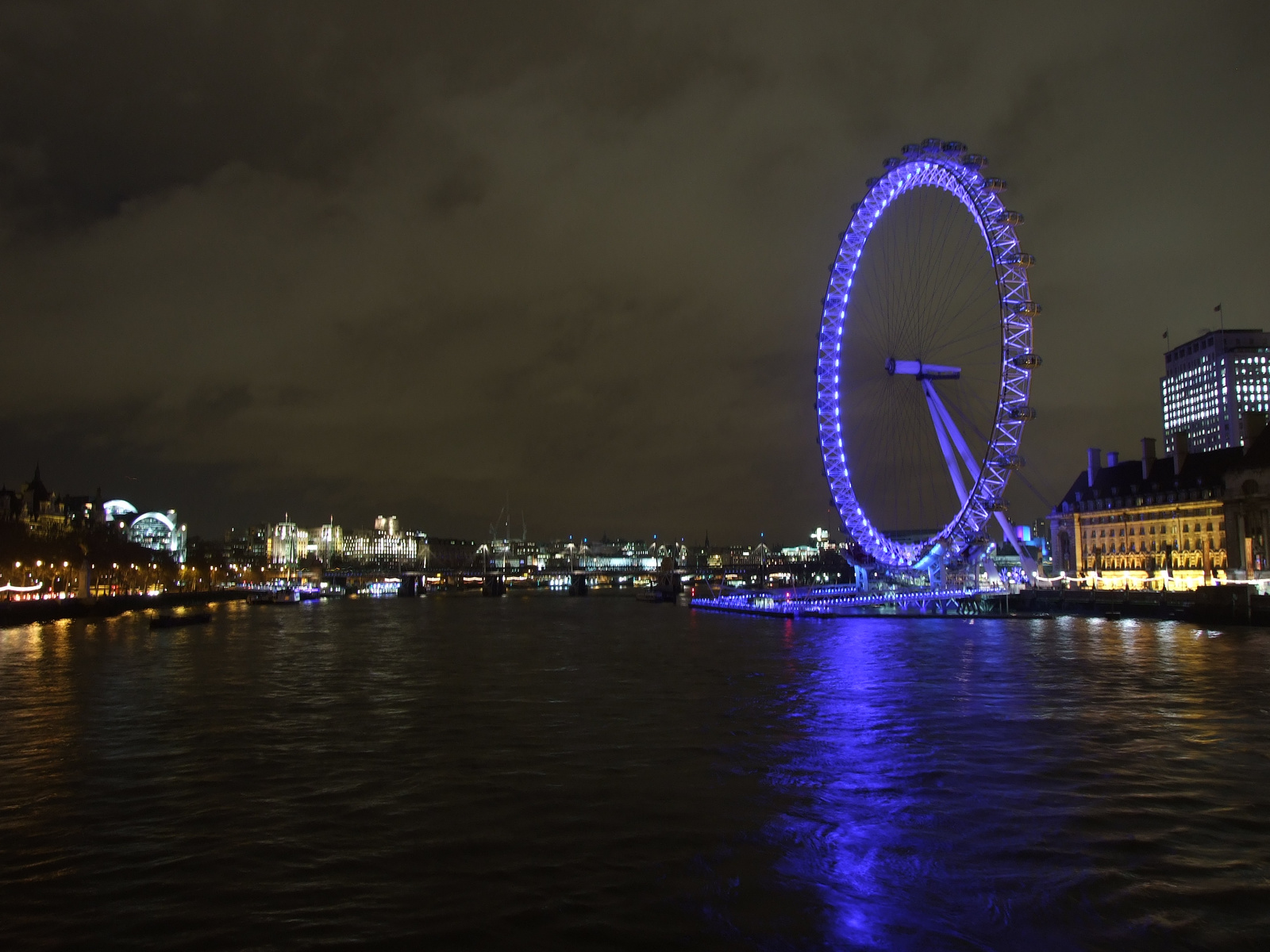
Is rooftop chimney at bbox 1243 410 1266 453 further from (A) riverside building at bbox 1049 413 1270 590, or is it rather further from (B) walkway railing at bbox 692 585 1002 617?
(B) walkway railing at bbox 692 585 1002 617

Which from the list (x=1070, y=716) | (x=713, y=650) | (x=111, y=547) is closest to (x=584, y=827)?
(x=1070, y=716)

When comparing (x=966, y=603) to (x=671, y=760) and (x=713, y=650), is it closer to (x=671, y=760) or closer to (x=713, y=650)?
(x=713, y=650)

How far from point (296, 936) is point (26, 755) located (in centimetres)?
1288

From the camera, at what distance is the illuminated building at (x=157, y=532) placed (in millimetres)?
174375

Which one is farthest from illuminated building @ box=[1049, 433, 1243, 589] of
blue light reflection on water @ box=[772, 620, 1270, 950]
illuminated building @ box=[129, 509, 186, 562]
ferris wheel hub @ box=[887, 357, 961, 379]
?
illuminated building @ box=[129, 509, 186, 562]

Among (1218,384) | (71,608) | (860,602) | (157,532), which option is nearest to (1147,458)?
(860,602)

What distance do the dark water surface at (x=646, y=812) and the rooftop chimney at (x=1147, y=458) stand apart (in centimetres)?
5603

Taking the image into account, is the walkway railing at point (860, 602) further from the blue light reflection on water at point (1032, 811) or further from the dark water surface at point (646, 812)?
the blue light reflection on water at point (1032, 811)

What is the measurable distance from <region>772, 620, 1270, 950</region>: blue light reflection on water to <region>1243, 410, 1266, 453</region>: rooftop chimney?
1836 inches

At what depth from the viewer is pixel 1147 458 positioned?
81.4 m

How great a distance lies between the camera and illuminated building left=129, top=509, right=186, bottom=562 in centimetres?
17438

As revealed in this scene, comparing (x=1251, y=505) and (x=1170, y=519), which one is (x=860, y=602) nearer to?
(x=1170, y=519)

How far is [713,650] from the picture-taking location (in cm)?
4359

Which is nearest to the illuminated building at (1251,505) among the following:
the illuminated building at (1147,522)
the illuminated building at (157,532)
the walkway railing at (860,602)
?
the illuminated building at (1147,522)
